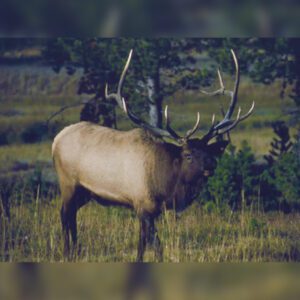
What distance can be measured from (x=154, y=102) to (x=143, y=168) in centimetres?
62

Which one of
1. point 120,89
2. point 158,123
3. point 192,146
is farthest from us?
point 158,123

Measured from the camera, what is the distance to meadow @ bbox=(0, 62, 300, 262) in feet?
24.4

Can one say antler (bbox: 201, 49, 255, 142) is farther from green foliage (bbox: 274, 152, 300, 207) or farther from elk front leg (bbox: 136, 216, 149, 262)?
elk front leg (bbox: 136, 216, 149, 262)

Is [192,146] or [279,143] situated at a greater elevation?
[279,143]

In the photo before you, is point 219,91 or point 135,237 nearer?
point 135,237

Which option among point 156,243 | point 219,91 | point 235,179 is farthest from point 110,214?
point 219,91

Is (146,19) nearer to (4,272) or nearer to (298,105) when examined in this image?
(298,105)

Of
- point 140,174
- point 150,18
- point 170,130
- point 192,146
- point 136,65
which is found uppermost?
point 150,18

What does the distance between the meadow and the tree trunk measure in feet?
0.30

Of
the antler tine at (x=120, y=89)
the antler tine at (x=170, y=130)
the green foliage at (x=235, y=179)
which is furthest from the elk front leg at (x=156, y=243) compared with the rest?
the antler tine at (x=120, y=89)

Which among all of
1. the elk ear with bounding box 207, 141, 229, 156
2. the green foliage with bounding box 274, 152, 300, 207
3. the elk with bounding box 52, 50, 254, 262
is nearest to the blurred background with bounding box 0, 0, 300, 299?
the green foliage with bounding box 274, 152, 300, 207

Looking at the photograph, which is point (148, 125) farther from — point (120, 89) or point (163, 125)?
point (120, 89)

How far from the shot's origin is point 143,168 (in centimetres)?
727

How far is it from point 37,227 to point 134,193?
0.84 meters
